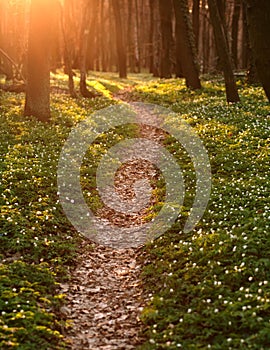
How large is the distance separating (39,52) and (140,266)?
1434 cm

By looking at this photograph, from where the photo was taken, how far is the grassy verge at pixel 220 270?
306 inches

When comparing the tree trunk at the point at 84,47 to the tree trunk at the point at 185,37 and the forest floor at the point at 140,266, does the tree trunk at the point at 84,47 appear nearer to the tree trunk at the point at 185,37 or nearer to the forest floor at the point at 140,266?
the tree trunk at the point at 185,37

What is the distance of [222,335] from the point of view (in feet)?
25.1

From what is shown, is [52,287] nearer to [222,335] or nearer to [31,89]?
[222,335]

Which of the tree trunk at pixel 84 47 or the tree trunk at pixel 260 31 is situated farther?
the tree trunk at pixel 84 47

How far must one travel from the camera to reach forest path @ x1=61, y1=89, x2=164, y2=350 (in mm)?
8375

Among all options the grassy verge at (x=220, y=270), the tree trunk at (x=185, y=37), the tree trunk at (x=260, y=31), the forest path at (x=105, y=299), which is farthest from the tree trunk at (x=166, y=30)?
the forest path at (x=105, y=299)

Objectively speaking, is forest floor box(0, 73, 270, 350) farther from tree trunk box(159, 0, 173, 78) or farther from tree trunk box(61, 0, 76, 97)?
tree trunk box(159, 0, 173, 78)

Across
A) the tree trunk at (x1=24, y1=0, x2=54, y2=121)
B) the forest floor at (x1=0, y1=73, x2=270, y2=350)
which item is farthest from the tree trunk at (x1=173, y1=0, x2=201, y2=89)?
the forest floor at (x1=0, y1=73, x2=270, y2=350)

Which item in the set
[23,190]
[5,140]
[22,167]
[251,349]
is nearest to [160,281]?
[251,349]

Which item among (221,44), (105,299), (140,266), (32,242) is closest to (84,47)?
(221,44)

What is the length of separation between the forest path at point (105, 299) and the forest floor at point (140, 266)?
2 cm

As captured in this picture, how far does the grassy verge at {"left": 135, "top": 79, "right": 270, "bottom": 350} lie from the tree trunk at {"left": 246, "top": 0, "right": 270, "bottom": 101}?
10.9 feet

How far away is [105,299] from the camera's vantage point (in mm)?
9750
